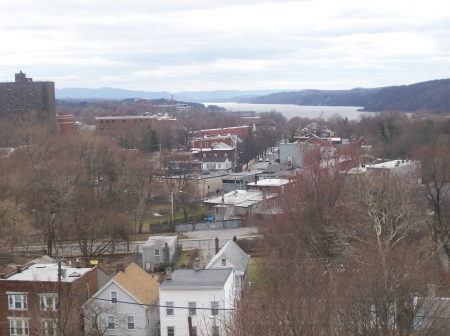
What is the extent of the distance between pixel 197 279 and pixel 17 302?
5.54 metres

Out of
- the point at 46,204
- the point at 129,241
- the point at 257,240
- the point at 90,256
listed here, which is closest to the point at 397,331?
the point at 257,240

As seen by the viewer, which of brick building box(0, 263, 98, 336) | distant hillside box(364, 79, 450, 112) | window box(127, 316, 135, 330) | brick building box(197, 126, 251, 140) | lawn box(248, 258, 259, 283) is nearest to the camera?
brick building box(0, 263, 98, 336)

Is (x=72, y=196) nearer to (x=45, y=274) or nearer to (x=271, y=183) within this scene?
(x=45, y=274)

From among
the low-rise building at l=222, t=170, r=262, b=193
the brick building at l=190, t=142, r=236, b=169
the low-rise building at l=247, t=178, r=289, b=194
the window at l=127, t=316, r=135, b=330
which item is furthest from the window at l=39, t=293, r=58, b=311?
the brick building at l=190, t=142, r=236, b=169

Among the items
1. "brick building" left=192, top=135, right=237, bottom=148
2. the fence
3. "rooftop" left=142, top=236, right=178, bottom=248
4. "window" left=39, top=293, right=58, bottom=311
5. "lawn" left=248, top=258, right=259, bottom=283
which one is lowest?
the fence

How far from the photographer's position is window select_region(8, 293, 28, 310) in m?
17.8

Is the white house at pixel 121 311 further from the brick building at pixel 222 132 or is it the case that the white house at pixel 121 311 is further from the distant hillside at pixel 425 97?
the distant hillside at pixel 425 97

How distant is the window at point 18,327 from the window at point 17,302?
1.27ft

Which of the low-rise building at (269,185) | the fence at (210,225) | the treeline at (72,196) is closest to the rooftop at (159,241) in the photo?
the treeline at (72,196)

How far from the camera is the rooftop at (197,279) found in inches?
685

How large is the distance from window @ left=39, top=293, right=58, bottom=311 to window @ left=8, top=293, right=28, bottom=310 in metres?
0.83

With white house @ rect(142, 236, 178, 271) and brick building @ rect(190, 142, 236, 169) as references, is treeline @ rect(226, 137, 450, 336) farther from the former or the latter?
brick building @ rect(190, 142, 236, 169)

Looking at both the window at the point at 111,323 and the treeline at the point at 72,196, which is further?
the treeline at the point at 72,196

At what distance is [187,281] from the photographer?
17766mm
